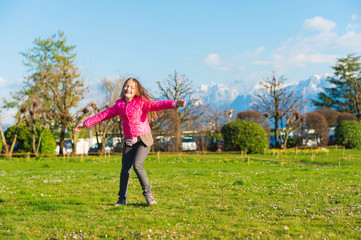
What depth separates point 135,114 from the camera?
6449mm

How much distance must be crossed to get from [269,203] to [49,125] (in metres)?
27.9

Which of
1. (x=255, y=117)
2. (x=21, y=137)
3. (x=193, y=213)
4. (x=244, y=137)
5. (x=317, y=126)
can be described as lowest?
(x=193, y=213)

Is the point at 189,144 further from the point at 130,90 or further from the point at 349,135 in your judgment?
the point at 130,90

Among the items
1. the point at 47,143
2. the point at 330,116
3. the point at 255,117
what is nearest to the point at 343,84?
the point at 330,116

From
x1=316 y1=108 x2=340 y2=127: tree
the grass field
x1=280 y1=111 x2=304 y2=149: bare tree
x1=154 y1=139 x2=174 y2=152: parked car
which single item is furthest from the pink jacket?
x1=316 y1=108 x2=340 y2=127: tree

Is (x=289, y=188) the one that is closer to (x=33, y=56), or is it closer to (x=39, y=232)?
(x=39, y=232)

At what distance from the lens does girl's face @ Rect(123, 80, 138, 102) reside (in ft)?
21.4

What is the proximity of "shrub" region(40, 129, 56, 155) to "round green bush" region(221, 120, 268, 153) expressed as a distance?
1523 centimetres

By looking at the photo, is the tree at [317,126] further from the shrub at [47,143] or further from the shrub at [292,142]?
the shrub at [47,143]

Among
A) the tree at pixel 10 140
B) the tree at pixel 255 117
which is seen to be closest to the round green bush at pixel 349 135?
the tree at pixel 255 117

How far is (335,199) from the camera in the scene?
270 inches

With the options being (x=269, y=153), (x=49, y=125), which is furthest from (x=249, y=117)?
(x=49, y=125)

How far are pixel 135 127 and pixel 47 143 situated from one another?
973 inches

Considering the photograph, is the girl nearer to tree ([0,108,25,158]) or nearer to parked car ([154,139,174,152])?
parked car ([154,139,174,152])
